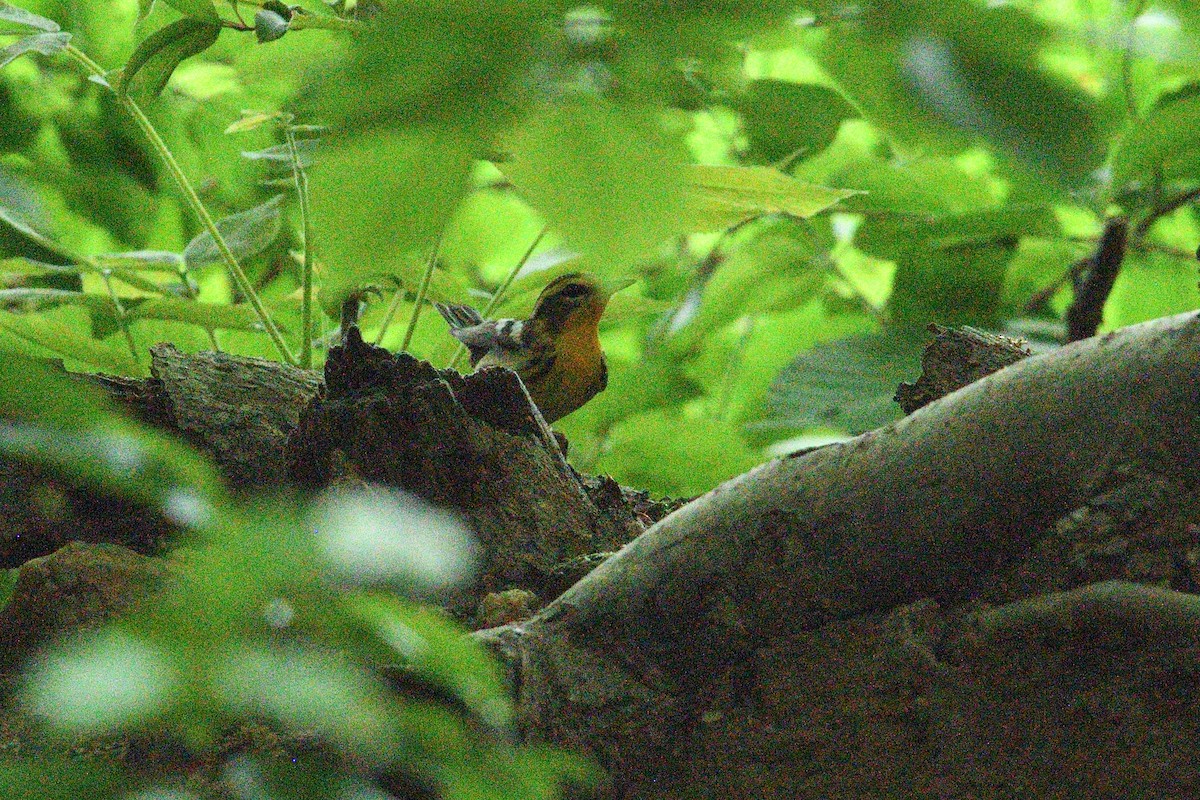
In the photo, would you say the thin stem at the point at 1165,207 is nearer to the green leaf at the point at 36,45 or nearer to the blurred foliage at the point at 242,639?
the green leaf at the point at 36,45

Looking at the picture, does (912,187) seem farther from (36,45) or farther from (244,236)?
(36,45)

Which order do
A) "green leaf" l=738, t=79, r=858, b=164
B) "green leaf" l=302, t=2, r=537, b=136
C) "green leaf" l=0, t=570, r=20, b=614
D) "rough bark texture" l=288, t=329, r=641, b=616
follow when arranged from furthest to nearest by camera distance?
"rough bark texture" l=288, t=329, r=641, b=616
"green leaf" l=0, t=570, r=20, b=614
"green leaf" l=738, t=79, r=858, b=164
"green leaf" l=302, t=2, r=537, b=136

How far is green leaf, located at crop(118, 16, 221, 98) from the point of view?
783 mm

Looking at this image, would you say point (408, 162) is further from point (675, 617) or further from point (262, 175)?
point (262, 175)

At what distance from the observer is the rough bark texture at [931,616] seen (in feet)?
1.87

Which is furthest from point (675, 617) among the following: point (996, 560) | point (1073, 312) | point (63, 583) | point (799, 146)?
point (1073, 312)

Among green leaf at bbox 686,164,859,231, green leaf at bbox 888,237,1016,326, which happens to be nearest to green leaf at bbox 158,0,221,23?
green leaf at bbox 686,164,859,231

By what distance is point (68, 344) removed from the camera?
1166mm

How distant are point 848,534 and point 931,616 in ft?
0.20

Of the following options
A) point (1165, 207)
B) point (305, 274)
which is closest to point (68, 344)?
point (305, 274)

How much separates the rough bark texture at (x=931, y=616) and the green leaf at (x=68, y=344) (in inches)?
27.2

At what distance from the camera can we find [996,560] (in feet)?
1.98

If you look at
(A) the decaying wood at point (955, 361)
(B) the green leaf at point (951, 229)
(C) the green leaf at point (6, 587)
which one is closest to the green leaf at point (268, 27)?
(C) the green leaf at point (6, 587)

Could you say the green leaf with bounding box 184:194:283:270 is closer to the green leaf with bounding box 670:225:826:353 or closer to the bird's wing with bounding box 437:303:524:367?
the bird's wing with bounding box 437:303:524:367
